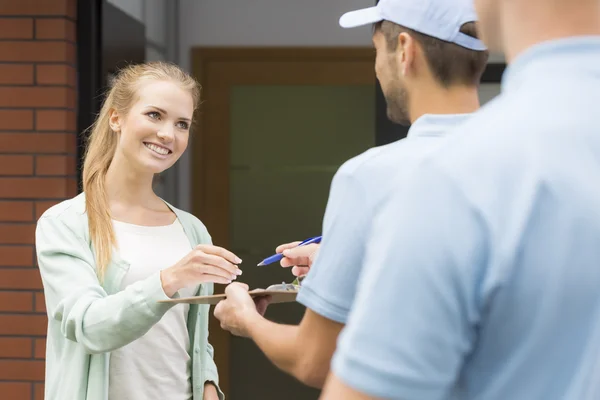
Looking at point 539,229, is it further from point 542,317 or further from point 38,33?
point 38,33

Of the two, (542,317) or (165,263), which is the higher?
(542,317)

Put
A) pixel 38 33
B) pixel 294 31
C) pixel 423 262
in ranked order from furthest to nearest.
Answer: pixel 294 31 → pixel 38 33 → pixel 423 262

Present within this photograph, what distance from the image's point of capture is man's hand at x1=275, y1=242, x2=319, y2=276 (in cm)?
195

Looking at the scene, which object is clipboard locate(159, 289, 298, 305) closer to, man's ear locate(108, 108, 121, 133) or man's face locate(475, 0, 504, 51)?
man's ear locate(108, 108, 121, 133)

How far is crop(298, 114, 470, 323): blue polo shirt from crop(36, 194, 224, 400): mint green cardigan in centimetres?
94

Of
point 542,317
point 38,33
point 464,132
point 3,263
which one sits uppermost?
point 38,33

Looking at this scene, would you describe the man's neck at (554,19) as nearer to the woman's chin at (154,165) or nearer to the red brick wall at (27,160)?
the woman's chin at (154,165)

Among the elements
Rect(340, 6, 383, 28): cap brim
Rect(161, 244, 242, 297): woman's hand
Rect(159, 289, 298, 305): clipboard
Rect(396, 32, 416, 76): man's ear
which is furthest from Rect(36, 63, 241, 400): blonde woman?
Rect(396, 32, 416, 76): man's ear

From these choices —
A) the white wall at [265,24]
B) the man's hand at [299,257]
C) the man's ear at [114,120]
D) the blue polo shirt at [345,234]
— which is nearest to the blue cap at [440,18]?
the blue polo shirt at [345,234]

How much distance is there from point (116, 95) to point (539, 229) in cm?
193

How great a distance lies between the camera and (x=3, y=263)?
3.43 m


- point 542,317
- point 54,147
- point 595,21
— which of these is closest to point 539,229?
point 542,317

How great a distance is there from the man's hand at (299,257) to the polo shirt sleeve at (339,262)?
2.56 ft

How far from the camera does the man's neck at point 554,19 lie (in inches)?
26.3
